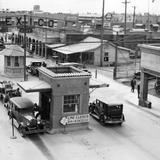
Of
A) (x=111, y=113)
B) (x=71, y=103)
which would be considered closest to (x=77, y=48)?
(x=111, y=113)

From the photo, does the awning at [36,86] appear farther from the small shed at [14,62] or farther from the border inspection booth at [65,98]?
the small shed at [14,62]

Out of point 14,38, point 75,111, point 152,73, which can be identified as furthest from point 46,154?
point 14,38

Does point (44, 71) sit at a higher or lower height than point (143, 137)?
higher

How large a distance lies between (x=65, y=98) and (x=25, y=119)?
3.10 meters

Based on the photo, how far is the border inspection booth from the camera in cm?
2602

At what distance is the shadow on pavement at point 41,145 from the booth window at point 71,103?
2812 mm

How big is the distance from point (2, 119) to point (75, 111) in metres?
6.21

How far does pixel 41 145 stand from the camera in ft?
78.0

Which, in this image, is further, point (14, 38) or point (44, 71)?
point (14, 38)

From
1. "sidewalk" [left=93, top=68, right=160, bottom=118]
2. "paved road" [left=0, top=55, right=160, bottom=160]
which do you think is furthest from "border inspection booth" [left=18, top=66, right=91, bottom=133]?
"sidewalk" [left=93, top=68, right=160, bottom=118]

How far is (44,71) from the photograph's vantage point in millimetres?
27547

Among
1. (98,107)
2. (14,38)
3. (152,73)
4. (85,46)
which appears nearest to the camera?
(98,107)

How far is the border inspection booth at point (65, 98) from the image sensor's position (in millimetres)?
26016

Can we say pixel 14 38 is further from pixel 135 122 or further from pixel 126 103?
pixel 135 122
